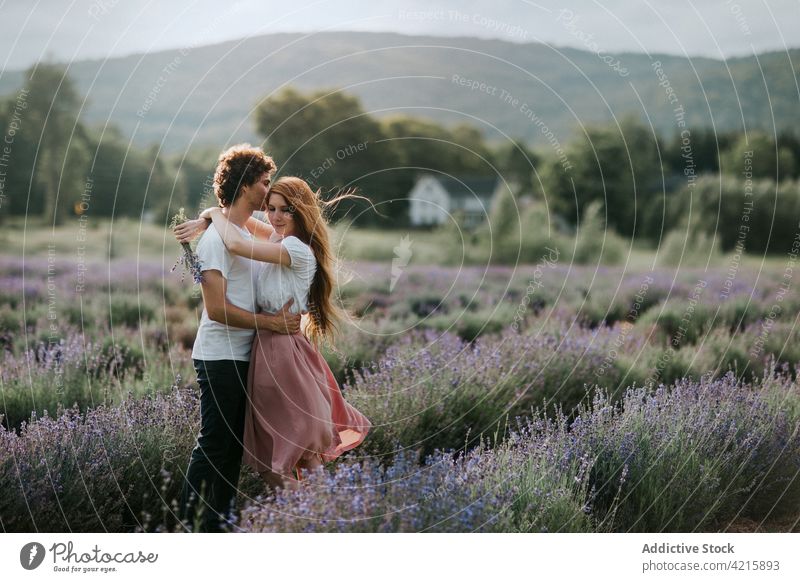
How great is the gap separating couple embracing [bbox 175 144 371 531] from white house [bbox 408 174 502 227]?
1396 centimetres

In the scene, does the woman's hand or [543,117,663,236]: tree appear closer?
the woman's hand

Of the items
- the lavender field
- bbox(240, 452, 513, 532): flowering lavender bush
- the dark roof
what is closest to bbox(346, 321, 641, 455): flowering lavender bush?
the lavender field

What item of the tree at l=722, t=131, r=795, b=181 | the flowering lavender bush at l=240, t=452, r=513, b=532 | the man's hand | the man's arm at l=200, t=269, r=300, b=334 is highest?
the tree at l=722, t=131, r=795, b=181

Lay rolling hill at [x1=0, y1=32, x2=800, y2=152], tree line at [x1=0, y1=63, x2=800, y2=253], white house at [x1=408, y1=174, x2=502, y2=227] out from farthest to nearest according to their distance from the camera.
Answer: white house at [x1=408, y1=174, x2=502, y2=227] < tree line at [x1=0, y1=63, x2=800, y2=253] < rolling hill at [x1=0, y1=32, x2=800, y2=152]

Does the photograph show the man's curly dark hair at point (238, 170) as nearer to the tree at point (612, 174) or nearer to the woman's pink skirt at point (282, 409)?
the woman's pink skirt at point (282, 409)

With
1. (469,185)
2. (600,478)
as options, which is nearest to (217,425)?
(600,478)

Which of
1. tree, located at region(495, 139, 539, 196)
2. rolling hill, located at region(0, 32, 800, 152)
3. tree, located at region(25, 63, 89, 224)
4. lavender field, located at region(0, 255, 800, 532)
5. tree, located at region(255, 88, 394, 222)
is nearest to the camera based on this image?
lavender field, located at region(0, 255, 800, 532)

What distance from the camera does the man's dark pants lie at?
369 cm

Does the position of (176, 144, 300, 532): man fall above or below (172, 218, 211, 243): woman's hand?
below

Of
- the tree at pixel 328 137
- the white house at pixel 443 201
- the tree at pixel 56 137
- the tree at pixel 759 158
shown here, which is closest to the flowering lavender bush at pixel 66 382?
the tree at pixel 56 137

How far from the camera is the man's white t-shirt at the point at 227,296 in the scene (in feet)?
11.9

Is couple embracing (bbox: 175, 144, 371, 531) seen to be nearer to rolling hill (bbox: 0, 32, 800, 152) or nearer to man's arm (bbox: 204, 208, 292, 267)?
man's arm (bbox: 204, 208, 292, 267)

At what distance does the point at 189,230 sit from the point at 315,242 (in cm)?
60
